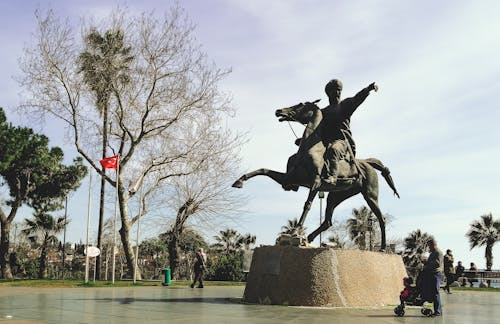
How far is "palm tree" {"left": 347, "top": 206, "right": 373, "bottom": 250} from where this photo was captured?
162ft

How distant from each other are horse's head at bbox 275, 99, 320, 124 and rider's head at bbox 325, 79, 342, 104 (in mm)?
471

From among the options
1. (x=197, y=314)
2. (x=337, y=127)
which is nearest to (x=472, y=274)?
(x=337, y=127)

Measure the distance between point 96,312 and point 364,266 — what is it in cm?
580

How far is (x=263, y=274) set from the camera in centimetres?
1147

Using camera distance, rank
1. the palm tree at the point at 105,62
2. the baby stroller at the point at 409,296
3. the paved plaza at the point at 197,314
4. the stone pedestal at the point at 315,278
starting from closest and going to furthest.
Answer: the paved plaza at the point at 197,314 < the baby stroller at the point at 409,296 < the stone pedestal at the point at 315,278 < the palm tree at the point at 105,62

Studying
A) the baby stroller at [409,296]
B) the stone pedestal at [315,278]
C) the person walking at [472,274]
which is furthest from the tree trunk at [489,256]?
the baby stroller at [409,296]

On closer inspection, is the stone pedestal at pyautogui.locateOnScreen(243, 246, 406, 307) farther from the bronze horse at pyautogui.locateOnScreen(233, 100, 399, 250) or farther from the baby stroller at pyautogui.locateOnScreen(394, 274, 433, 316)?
the baby stroller at pyautogui.locateOnScreen(394, 274, 433, 316)

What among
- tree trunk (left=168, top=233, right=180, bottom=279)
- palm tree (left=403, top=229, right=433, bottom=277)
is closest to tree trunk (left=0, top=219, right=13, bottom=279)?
tree trunk (left=168, top=233, right=180, bottom=279)

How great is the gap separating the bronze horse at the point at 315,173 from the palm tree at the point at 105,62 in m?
16.8

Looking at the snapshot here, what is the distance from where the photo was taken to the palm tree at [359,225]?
162 feet

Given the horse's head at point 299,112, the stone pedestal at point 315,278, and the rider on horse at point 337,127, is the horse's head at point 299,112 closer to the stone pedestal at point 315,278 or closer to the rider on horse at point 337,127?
the rider on horse at point 337,127

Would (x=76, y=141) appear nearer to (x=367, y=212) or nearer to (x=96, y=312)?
(x=96, y=312)

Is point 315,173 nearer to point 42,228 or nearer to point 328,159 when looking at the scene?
point 328,159

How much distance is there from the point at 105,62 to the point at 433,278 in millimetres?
22057
